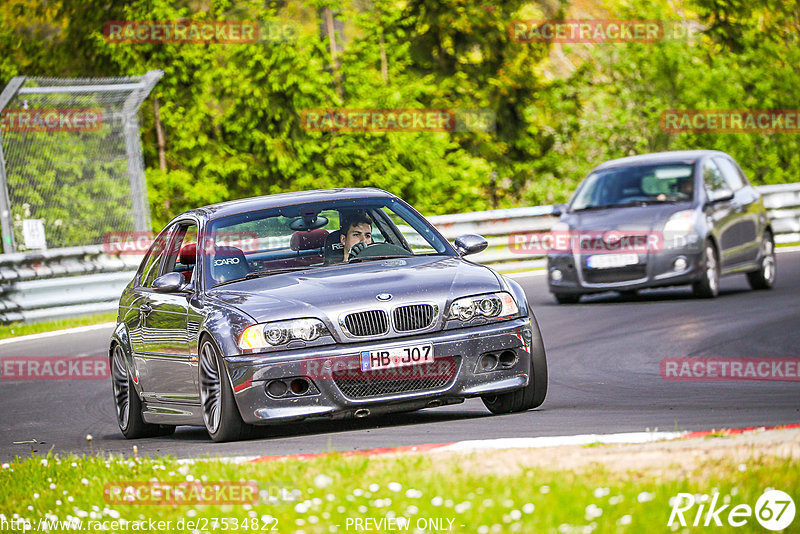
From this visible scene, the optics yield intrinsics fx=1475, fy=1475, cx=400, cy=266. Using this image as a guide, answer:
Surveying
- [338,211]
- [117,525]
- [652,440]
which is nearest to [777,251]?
[338,211]

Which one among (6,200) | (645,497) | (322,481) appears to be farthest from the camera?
(6,200)

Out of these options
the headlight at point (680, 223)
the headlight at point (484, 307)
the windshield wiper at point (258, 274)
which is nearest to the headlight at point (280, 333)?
the headlight at point (484, 307)

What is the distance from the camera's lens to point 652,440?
6.65 meters

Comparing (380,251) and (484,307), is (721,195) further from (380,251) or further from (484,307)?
(484,307)

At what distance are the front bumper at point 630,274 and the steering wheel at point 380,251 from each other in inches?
289

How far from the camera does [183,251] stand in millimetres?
10078

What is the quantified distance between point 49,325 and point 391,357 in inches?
462

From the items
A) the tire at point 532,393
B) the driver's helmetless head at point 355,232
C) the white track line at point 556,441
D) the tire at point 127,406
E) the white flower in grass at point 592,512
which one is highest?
the driver's helmetless head at point 355,232

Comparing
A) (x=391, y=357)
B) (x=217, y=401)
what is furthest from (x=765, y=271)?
(x=217, y=401)

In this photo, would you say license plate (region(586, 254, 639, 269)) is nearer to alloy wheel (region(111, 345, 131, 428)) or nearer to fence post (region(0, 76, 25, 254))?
alloy wheel (region(111, 345, 131, 428))

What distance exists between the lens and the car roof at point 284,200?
9508 millimetres

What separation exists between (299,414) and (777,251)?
55.2 feet

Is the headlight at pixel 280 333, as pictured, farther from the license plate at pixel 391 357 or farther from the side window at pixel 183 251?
the side window at pixel 183 251

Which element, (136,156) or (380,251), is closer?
(380,251)
